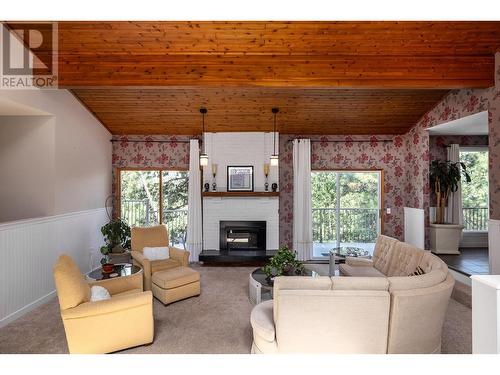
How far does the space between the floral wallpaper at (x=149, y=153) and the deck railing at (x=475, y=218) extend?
21.7 feet

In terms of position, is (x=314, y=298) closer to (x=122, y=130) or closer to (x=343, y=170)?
(x=343, y=170)

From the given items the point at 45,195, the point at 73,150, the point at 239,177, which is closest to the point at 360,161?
the point at 239,177

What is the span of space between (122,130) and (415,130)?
6410mm

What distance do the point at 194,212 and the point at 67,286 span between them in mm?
3619

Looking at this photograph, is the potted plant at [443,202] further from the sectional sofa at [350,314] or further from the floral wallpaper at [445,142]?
the sectional sofa at [350,314]

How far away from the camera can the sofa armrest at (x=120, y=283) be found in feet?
10.5

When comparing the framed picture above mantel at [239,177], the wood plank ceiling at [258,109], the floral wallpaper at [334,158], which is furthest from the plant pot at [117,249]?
the wood plank ceiling at [258,109]

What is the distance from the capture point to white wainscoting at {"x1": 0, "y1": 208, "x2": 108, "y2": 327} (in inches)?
130

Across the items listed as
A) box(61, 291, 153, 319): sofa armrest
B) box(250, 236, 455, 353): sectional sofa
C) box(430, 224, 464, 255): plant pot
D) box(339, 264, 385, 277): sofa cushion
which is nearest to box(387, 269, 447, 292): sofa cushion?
box(250, 236, 455, 353): sectional sofa

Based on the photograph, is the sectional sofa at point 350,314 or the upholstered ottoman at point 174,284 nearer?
the sectional sofa at point 350,314

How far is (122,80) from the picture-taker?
3.78m

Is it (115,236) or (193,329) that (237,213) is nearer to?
(115,236)

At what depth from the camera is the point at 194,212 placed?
19.9ft

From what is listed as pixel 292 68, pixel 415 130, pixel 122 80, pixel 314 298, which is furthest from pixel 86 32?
pixel 415 130
